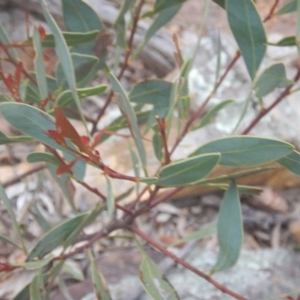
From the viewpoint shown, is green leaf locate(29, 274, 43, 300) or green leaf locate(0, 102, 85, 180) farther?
green leaf locate(29, 274, 43, 300)

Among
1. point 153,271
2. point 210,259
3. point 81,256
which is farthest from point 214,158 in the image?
point 81,256

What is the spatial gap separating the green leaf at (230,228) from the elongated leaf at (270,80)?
157 millimetres

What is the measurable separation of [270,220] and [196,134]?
0.39 meters

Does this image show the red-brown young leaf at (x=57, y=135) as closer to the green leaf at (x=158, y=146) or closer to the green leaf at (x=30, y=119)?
the green leaf at (x=30, y=119)

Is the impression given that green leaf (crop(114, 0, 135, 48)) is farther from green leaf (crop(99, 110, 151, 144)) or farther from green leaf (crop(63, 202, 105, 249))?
green leaf (crop(63, 202, 105, 249))

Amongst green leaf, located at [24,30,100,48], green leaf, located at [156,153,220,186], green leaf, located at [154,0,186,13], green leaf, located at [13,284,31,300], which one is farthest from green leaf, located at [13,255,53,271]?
green leaf, located at [154,0,186,13]

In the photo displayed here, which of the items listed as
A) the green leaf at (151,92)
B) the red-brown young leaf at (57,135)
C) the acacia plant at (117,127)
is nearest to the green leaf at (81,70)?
the acacia plant at (117,127)

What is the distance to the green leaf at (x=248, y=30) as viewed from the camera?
0.76 meters

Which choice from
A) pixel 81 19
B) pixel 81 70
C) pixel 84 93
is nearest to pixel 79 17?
pixel 81 19

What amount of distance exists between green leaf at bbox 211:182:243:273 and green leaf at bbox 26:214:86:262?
0.23m

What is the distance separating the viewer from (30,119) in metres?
0.69

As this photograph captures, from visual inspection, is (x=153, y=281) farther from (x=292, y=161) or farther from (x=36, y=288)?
(x=292, y=161)

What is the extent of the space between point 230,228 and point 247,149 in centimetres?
23

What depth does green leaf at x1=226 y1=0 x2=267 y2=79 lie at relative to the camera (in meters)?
0.76
